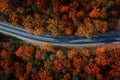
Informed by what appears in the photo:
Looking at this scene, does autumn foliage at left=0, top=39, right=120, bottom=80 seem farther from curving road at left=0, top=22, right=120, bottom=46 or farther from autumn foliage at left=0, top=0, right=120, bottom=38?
autumn foliage at left=0, top=0, right=120, bottom=38

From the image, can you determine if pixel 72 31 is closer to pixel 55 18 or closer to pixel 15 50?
pixel 55 18

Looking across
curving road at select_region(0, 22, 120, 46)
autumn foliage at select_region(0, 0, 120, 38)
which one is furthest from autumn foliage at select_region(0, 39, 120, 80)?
autumn foliage at select_region(0, 0, 120, 38)

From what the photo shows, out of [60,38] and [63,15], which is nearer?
[63,15]

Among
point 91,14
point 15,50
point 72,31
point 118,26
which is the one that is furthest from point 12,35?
point 118,26

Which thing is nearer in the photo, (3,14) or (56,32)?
(56,32)

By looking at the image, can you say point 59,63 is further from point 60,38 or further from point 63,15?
point 63,15

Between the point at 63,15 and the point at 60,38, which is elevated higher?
the point at 63,15

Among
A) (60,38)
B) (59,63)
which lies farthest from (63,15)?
(59,63)

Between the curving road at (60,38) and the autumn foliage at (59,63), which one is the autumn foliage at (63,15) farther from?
the autumn foliage at (59,63)
